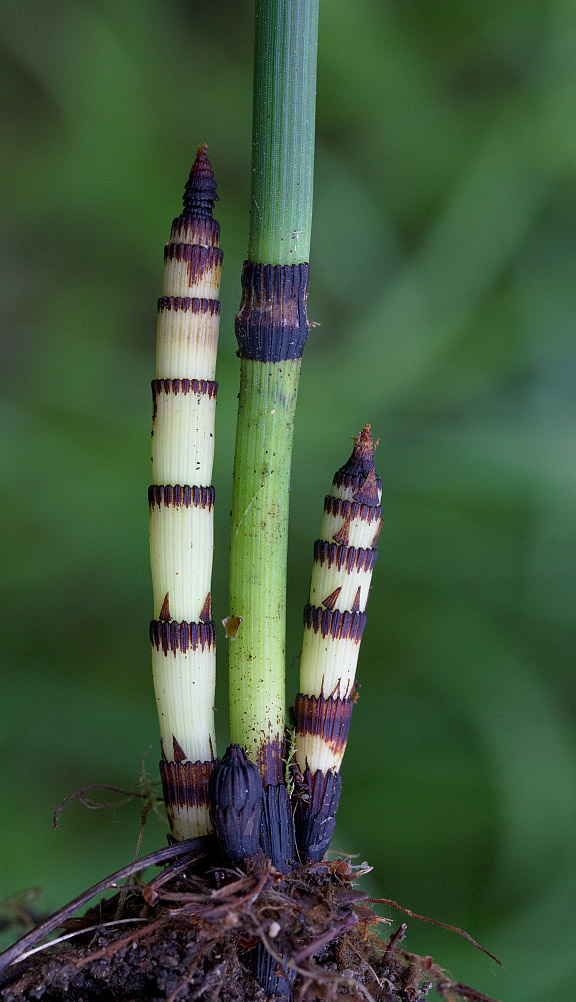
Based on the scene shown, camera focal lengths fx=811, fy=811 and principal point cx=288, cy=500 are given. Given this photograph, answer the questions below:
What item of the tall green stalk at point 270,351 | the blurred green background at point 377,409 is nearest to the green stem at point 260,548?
the tall green stalk at point 270,351

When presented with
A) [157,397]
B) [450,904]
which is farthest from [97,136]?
[450,904]

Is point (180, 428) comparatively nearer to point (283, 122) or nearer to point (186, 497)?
point (186, 497)

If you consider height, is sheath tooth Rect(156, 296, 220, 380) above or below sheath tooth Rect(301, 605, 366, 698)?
above

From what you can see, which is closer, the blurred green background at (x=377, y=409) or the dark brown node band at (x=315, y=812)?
the dark brown node band at (x=315, y=812)

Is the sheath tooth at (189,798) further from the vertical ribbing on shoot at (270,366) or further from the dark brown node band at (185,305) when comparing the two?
the dark brown node band at (185,305)

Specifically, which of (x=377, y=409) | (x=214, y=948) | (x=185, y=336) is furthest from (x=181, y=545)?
(x=377, y=409)

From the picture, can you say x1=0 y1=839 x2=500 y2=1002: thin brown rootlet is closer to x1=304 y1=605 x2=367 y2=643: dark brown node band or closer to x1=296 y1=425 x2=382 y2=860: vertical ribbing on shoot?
x1=296 y1=425 x2=382 y2=860: vertical ribbing on shoot

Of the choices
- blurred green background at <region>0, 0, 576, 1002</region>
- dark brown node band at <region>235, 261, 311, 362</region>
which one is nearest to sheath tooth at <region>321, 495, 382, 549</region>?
dark brown node band at <region>235, 261, 311, 362</region>
